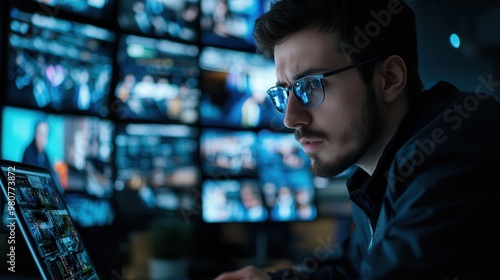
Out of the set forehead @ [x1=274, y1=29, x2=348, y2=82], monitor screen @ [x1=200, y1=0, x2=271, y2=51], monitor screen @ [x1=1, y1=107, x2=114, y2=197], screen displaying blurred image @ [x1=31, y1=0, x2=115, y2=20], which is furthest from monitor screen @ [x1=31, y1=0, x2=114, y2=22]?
forehead @ [x1=274, y1=29, x2=348, y2=82]

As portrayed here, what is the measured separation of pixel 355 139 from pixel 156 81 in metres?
1.78

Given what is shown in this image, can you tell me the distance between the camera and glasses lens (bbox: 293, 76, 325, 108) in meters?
1.06

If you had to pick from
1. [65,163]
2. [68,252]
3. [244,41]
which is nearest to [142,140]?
[65,163]

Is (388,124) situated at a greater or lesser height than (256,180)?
greater

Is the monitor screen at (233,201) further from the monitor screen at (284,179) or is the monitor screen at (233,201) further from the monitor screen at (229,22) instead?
the monitor screen at (229,22)

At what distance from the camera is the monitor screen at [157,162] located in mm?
2506

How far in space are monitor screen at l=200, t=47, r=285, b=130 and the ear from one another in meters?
1.84

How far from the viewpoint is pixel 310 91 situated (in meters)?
1.06

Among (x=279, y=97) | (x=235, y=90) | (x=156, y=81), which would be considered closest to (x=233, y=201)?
(x=235, y=90)

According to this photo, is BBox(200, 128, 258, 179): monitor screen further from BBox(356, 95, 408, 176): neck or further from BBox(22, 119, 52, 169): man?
BBox(356, 95, 408, 176): neck

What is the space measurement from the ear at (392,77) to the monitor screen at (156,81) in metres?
1.65

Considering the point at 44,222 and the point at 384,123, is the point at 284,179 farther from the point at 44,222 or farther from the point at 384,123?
the point at 44,222

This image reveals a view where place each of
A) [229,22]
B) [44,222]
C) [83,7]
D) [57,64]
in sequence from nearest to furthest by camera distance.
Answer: [44,222], [57,64], [83,7], [229,22]

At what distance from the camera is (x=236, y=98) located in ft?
9.91
